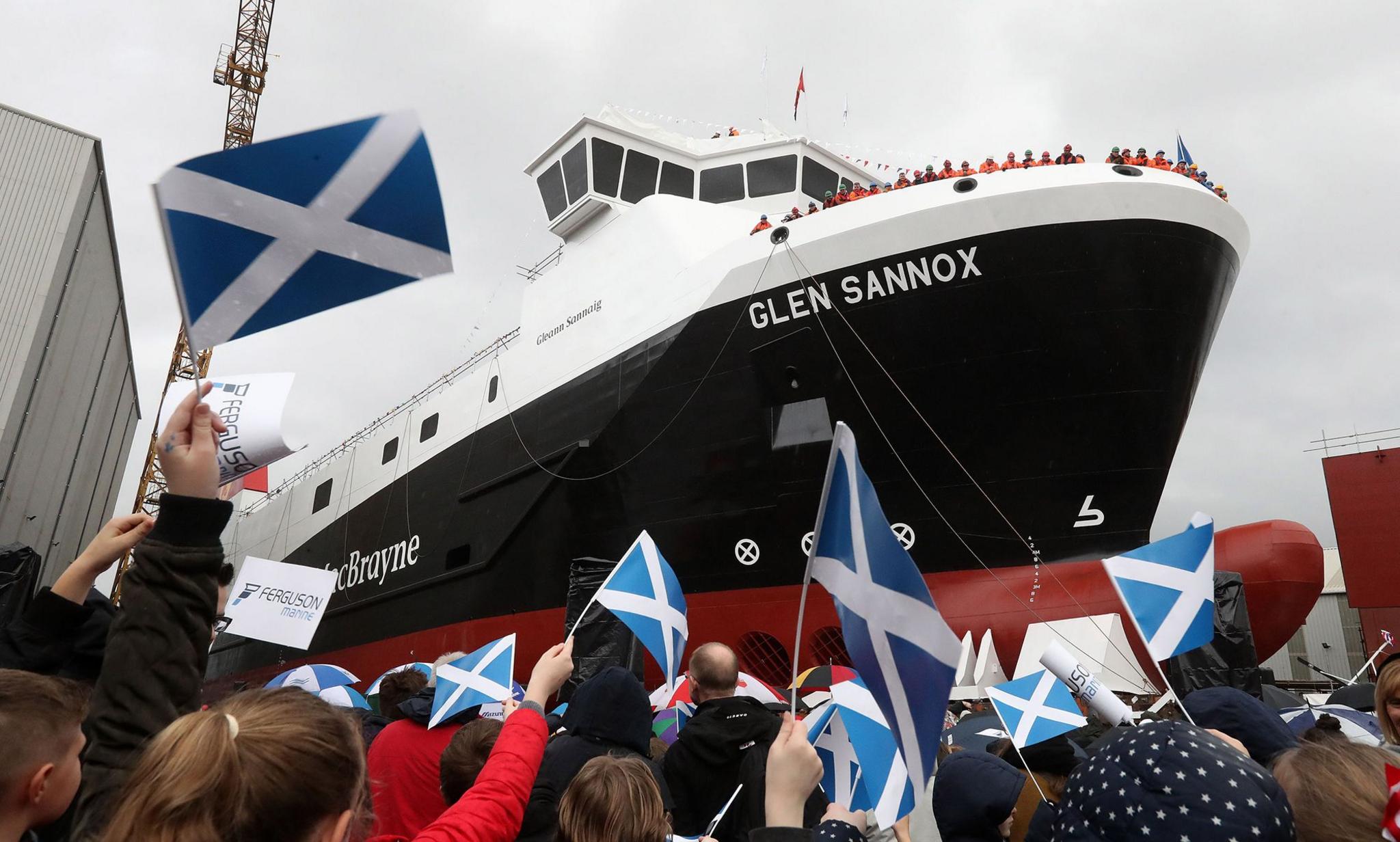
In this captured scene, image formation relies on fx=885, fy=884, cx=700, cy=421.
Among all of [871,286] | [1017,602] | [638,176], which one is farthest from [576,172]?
[1017,602]

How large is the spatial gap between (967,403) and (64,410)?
14295 millimetres

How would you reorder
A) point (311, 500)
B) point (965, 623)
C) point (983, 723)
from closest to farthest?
point (983, 723)
point (965, 623)
point (311, 500)

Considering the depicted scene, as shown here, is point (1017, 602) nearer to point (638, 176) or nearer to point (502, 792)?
point (502, 792)

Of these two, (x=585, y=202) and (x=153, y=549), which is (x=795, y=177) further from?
(x=153, y=549)

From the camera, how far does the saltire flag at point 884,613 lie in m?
2.25

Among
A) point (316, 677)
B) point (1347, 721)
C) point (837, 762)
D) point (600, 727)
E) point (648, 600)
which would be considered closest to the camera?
point (600, 727)

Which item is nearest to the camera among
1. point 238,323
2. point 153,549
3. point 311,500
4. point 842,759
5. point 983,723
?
point 153,549

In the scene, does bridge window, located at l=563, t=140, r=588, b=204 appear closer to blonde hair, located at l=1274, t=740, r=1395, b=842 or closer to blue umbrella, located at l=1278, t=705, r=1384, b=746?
blue umbrella, located at l=1278, t=705, r=1384, b=746

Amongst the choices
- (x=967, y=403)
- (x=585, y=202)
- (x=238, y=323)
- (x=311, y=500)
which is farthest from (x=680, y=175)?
(x=311, y=500)

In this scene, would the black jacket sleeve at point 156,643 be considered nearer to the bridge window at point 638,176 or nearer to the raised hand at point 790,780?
the raised hand at point 790,780

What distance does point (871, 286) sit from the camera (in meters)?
8.78

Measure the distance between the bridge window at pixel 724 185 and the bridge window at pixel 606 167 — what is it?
3.93 feet

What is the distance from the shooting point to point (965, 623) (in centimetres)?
830

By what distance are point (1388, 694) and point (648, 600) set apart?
3.29 metres
